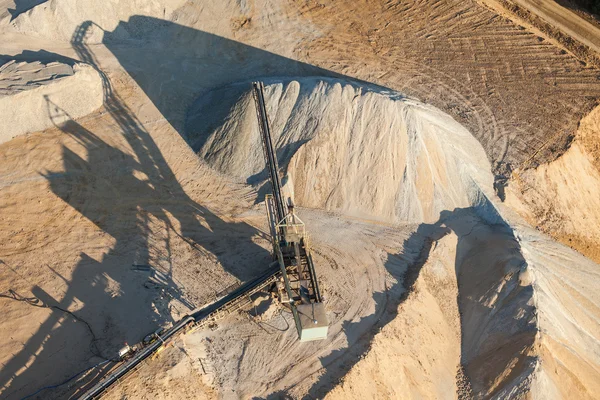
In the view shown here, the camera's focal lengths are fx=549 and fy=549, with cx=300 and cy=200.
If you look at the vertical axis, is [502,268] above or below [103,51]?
below

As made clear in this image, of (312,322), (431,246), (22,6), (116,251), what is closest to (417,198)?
(431,246)

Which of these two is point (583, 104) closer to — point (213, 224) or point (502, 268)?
point (502, 268)

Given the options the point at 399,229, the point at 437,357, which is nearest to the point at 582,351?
the point at 437,357

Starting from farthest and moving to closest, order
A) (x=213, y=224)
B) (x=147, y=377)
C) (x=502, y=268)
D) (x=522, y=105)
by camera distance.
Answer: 1. (x=522, y=105)
2. (x=213, y=224)
3. (x=502, y=268)
4. (x=147, y=377)

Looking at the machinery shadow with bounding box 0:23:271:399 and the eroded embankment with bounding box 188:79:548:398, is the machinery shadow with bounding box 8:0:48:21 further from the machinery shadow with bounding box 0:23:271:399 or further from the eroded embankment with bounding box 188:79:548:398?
the eroded embankment with bounding box 188:79:548:398

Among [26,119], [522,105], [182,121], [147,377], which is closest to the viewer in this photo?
[147,377]

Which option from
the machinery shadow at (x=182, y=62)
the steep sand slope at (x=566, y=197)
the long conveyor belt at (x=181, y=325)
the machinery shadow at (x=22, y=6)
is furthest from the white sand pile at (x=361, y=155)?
the machinery shadow at (x=22, y=6)
